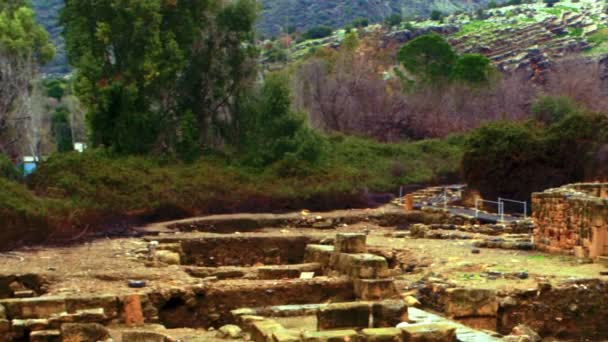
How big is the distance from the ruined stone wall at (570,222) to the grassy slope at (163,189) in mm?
11956

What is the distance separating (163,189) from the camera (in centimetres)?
2847

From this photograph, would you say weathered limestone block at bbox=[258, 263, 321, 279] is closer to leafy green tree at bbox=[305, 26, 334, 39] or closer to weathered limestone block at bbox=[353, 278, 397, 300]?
weathered limestone block at bbox=[353, 278, 397, 300]

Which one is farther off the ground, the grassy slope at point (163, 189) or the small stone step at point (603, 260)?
the grassy slope at point (163, 189)

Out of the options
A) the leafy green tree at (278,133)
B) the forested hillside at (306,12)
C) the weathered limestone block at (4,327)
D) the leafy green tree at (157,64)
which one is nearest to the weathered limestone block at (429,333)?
the weathered limestone block at (4,327)

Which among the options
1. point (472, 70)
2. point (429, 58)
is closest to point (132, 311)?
point (472, 70)

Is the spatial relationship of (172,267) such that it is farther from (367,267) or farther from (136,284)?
(367,267)

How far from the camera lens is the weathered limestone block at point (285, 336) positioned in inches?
411

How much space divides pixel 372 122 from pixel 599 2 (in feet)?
185

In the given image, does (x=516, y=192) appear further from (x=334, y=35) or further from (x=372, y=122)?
(x=334, y=35)

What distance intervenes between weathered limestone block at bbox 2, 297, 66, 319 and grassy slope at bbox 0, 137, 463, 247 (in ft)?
26.3

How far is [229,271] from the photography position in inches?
714

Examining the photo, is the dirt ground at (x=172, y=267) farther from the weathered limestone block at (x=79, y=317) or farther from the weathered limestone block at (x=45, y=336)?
the weathered limestone block at (x=45, y=336)

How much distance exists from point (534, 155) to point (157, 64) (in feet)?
45.2

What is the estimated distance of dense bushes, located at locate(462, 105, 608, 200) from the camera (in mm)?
28281
